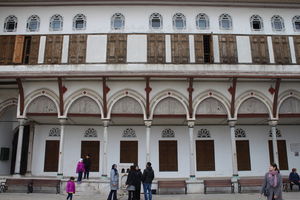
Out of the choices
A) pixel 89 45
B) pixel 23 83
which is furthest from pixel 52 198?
pixel 89 45

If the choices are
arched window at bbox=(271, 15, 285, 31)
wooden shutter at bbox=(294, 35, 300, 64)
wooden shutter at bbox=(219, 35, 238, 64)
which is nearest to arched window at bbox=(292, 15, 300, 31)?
arched window at bbox=(271, 15, 285, 31)

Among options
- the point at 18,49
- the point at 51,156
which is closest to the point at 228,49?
the point at 18,49

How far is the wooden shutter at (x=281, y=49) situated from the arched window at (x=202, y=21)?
3.75 m

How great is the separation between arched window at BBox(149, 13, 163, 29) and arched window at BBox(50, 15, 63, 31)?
5087 millimetres

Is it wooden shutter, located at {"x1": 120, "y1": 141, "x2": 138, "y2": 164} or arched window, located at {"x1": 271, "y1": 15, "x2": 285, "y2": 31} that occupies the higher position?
arched window, located at {"x1": 271, "y1": 15, "x2": 285, "y2": 31}

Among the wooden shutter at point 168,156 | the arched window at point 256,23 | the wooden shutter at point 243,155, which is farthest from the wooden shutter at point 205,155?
the arched window at point 256,23

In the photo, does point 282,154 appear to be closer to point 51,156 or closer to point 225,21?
point 225,21

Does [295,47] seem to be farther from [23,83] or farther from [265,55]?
[23,83]

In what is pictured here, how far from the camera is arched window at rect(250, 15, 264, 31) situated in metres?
16.3

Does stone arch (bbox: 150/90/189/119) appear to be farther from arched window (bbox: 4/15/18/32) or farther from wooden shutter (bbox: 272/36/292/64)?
arched window (bbox: 4/15/18/32)

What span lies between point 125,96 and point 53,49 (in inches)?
185

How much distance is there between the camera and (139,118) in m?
15.4

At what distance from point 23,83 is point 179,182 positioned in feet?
31.6

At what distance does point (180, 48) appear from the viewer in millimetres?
15492
